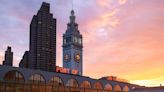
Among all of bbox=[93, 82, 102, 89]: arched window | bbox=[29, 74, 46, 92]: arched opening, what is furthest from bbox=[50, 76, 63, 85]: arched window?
bbox=[93, 82, 102, 89]: arched window

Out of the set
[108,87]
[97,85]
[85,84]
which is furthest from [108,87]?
[85,84]

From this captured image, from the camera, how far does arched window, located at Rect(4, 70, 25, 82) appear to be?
96625 millimetres

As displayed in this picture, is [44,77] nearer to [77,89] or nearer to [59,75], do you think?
[59,75]

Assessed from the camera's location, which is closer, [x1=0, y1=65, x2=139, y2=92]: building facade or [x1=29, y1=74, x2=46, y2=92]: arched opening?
[x1=0, y1=65, x2=139, y2=92]: building facade

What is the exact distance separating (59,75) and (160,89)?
139 ft

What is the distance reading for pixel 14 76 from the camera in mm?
98812

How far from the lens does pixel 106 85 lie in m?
141

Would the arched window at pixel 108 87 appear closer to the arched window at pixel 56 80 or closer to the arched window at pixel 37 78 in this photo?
the arched window at pixel 56 80

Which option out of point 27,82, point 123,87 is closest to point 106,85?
point 123,87

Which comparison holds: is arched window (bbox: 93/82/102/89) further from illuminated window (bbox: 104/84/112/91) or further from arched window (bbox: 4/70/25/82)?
arched window (bbox: 4/70/25/82)

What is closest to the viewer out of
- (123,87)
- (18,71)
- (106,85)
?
(18,71)

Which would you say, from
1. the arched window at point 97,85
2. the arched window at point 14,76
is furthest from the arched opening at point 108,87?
the arched window at point 14,76

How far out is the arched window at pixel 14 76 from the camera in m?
96.6

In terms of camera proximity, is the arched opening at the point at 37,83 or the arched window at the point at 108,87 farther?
the arched window at the point at 108,87
